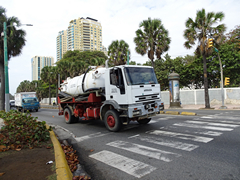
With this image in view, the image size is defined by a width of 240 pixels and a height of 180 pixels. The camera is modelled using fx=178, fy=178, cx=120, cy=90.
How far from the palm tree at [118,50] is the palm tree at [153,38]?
3.58 metres

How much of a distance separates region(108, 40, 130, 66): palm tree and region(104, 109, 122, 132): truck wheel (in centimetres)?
1831

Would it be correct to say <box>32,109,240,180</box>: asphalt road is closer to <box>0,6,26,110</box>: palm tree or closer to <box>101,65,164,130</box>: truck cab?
<box>101,65,164,130</box>: truck cab

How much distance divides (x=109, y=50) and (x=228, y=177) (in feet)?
79.8

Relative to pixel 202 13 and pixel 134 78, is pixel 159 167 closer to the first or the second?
pixel 134 78

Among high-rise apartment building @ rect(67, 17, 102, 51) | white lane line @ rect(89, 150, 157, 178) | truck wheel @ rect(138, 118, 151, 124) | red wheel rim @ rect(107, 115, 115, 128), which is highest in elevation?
high-rise apartment building @ rect(67, 17, 102, 51)

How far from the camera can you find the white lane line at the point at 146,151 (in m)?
4.47

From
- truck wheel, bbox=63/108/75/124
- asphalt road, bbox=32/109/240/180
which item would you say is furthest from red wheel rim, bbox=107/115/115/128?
truck wheel, bbox=63/108/75/124

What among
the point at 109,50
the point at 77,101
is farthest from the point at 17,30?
the point at 77,101

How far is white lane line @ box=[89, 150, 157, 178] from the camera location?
12.2 feet

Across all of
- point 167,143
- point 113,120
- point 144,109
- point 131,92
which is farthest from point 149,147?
point 113,120

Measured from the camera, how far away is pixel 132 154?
4762 mm

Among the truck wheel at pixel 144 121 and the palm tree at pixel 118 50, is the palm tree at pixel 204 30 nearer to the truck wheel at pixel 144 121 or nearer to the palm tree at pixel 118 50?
the palm tree at pixel 118 50

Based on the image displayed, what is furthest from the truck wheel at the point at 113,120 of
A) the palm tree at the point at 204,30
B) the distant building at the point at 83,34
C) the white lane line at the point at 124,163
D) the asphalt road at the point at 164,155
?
the distant building at the point at 83,34

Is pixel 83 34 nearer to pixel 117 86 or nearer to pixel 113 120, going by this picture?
pixel 117 86
